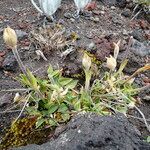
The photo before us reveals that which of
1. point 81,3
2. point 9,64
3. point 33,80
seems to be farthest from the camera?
point 81,3

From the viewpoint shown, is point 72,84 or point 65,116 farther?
point 72,84

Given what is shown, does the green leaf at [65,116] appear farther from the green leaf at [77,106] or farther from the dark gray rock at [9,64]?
the dark gray rock at [9,64]

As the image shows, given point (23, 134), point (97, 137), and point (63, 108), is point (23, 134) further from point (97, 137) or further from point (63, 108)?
point (97, 137)

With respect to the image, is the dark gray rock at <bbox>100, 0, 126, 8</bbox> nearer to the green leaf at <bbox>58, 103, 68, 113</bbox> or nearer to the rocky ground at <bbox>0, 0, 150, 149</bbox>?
the rocky ground at <bbox>0, 0, 150, 149</bbox>

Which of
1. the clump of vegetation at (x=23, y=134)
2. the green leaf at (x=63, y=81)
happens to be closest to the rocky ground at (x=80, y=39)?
the clump of vegetation at (x=23, y=134)

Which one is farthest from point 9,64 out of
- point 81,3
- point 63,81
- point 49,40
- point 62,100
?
point 81,3

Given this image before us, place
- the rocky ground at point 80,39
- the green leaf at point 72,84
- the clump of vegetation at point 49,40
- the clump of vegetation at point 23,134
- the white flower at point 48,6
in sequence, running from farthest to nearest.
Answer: the white flower at point 48,6 → the clump of vegetation at point 49,40 → the rocky ground at point 80,39 → the green leaf at point 72,84 → the clump of vegetation at point 23,134

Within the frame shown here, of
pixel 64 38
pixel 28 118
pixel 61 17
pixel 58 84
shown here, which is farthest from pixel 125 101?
pixel 61 17
